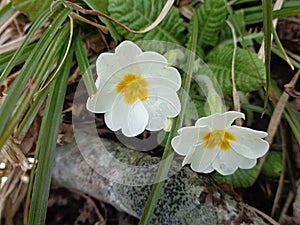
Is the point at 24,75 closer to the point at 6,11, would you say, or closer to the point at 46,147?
the point at 46,147

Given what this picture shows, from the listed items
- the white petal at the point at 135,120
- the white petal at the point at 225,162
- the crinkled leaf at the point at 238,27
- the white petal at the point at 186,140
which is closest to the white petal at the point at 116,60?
the white petal at the point at 135,120

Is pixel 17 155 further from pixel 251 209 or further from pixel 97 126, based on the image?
pixel 251 209

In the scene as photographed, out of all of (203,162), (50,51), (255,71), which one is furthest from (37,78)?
(255,71)

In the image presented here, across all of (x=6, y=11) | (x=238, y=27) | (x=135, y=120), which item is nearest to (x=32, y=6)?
(x=6, y=11)

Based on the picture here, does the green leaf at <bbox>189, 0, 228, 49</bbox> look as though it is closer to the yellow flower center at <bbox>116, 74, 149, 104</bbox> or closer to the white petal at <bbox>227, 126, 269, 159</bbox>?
the yellow flower center at <bbox>116, 74, 149, 104</bbox>

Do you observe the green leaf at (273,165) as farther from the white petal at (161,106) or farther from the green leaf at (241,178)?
the white petal at (161,106)

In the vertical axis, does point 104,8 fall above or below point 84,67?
above
